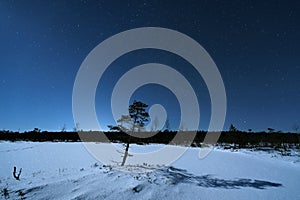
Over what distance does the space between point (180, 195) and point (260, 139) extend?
2653 inches

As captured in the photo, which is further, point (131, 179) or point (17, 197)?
point (131, 179)

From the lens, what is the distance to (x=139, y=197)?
9.09m

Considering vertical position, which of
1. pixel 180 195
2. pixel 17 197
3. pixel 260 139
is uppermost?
pixel 260 139

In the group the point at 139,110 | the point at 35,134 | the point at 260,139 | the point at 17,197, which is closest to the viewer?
the point at 17,197

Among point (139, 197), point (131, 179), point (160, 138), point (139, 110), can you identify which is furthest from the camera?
point (160, 138)

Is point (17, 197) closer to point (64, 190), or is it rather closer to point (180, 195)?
point (64, 190)

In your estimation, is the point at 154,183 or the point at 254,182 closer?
the point at 154,183

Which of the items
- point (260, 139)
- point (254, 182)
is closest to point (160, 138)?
point (260, 139)

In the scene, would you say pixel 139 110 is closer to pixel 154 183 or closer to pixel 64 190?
pixel 154 183

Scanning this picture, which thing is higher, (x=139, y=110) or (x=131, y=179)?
(x=139, y=110)

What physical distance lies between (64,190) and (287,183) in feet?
48.4

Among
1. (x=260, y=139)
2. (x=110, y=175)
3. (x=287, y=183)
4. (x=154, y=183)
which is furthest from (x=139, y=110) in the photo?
(x=260, y=139)

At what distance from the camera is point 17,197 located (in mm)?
9758

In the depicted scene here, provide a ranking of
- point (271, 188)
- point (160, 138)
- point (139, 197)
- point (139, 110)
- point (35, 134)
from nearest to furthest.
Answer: point (139, 197)
point (271, 188)
point (139, 110)
point (160, 138)
point (35, 134)
